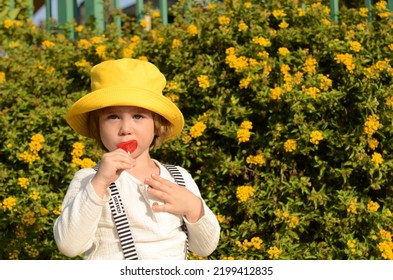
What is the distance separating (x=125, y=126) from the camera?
2104 millimetres

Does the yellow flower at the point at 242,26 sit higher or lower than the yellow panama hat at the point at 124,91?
higher

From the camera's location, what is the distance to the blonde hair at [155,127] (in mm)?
2246

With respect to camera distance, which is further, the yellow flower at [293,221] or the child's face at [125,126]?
the yellow flower at [293,221]

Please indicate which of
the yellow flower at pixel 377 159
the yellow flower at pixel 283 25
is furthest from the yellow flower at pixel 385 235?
the yellow flower at pixel 283 25

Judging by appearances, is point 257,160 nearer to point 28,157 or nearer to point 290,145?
point 290,145

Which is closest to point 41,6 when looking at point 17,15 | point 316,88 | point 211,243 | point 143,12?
point 17,15

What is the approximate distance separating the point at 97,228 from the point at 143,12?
255cm

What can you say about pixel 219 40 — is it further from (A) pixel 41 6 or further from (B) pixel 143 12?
(A) pixel 41 6

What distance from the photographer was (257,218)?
328 cm

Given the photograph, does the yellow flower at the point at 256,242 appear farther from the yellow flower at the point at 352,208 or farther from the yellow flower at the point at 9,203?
the yellow flower at the point at 9,203

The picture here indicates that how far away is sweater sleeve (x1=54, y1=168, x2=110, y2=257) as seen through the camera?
1.97 metres

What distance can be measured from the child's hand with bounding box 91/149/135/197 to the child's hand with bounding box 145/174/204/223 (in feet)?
0.30

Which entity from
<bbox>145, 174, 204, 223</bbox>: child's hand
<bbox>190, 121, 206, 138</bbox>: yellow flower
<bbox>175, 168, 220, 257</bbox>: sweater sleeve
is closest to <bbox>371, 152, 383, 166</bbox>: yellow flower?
<bbox>190, 121, 206, 138</bbox>: yellow flower

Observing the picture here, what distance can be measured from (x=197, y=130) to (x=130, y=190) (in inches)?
51.0
